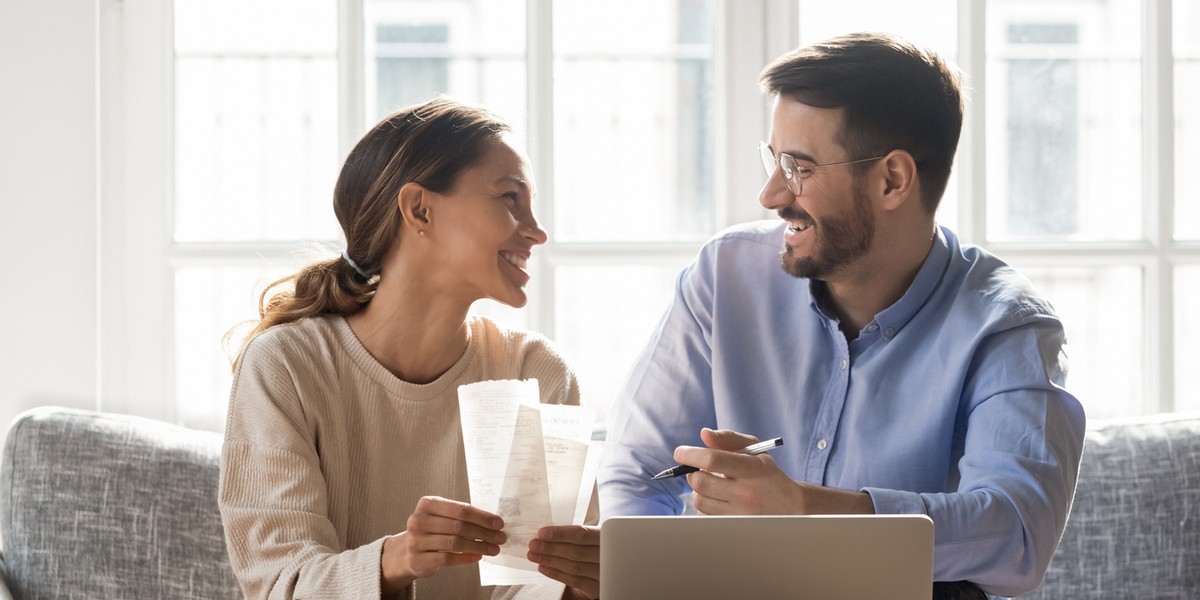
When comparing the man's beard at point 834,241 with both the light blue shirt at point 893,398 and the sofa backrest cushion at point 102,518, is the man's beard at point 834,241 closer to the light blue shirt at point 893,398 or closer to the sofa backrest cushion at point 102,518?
the light blue shirt at point 893,398

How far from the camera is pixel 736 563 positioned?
3.83 ft

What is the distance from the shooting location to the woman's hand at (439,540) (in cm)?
141

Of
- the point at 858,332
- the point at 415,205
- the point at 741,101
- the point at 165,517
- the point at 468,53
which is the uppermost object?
the point at 468,53

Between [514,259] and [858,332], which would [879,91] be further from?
[514,259]

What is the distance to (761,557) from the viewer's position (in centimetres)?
117

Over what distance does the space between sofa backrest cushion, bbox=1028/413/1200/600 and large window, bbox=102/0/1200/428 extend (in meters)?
0.60

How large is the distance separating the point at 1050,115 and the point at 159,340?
2.19 meters

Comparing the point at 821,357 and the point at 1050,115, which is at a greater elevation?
the point at 1050,115

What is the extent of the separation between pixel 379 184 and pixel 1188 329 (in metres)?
2.06

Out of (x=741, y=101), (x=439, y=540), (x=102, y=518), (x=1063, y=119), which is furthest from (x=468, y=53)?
(x=439, y=540)

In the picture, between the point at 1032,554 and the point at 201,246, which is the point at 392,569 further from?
the point at 201,246

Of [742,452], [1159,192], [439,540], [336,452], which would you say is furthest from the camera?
[1159,192]

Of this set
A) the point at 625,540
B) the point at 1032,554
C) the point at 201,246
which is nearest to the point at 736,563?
the point at 625,540

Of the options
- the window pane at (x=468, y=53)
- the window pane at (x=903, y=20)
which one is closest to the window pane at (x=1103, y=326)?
the window pane at (x=903, y=20)
